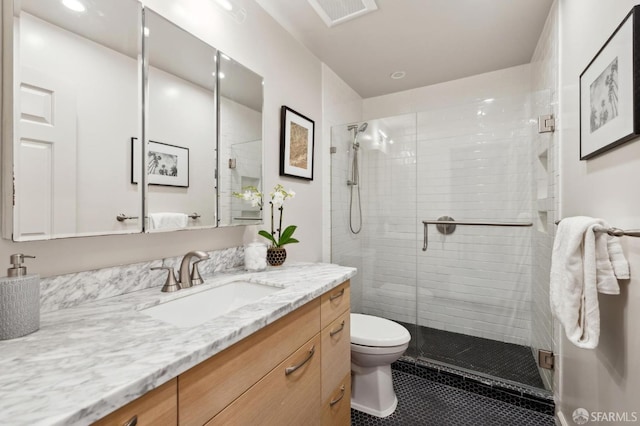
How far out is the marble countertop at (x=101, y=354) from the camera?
0.47 m

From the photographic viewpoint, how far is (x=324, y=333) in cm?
125

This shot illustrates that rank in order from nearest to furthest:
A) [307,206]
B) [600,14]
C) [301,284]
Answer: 1. [600,14]
2. [301,284]
3. [307,206]

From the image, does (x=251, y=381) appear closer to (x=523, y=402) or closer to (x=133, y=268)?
(x=133, y=268)

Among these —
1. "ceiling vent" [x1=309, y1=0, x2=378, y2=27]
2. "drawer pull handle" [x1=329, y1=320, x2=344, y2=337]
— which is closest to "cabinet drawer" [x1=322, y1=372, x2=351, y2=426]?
"drawer pull handle" [x1=329, y1=320, x2=344, y2=337]

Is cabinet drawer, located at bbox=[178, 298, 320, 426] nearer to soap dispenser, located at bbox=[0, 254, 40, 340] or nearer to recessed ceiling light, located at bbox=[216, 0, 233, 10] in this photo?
soap dispenser, located at bbox=[0, 254, 40, 340]

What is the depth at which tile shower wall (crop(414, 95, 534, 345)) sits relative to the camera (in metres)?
2.31

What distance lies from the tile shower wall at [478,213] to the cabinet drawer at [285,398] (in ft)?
5.66

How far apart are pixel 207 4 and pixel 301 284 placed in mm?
1449

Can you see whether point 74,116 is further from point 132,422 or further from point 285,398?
point 285,398

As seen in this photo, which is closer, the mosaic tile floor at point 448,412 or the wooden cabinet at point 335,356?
the wooden cabinet at point 335,356

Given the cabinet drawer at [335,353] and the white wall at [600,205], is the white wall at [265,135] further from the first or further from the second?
the white wall at [600,205]

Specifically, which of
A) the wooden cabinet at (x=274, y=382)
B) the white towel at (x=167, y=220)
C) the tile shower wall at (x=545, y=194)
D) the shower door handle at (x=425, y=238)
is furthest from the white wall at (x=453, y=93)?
the white towel at (x=167, y=220)

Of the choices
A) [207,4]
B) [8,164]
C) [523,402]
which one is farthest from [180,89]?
[523,402]

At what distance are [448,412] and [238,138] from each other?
2.04 metres
